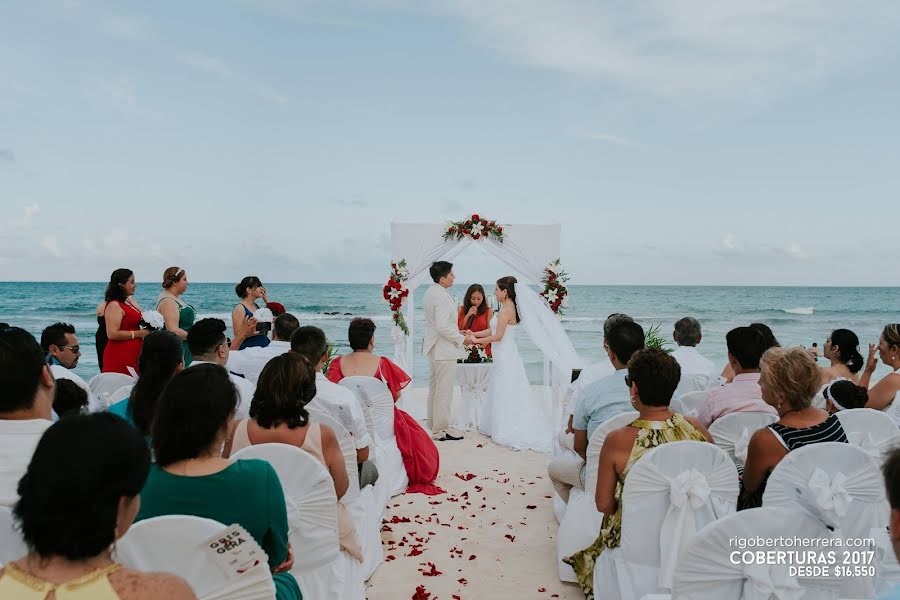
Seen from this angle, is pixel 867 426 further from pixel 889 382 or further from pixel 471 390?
pixel 471 390

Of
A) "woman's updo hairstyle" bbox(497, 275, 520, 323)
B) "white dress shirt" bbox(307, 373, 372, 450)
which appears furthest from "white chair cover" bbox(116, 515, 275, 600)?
"woman's updo hairstyle" bbox(497, 275, 520, 323)

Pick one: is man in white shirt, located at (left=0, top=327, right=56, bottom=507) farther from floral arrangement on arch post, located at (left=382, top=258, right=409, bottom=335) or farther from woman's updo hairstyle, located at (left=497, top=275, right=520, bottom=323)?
floral arrangement on arch post, located at (left=382, top=258, right=409, bottom=335)

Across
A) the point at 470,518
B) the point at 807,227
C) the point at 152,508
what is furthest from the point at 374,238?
the point at 152,508

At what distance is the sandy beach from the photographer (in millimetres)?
3420

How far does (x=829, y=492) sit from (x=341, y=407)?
2283mm

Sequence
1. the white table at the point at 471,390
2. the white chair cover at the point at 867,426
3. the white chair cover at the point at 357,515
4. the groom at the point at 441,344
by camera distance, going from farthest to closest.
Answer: the white table at the point at 471,390
the groom at the point at 441,344
the white chair cover at the point at 867,426
the white chair cover at the point at 357,515

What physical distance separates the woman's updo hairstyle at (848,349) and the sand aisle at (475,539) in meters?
2.36

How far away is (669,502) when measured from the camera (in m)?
2.57

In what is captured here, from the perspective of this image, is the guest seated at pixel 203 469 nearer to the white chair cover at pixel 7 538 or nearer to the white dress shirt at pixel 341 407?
the white chair cover at pixel 7 538

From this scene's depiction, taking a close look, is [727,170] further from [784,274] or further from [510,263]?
[510,263]

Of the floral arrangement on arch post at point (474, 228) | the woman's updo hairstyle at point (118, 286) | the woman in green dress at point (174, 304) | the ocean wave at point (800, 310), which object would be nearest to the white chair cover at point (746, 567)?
the woman in green dress at point (174, 304)

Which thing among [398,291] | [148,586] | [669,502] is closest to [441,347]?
[398,291]

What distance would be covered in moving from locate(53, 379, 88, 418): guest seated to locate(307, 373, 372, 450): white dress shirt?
44.5 inches

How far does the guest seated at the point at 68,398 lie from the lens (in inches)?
119
